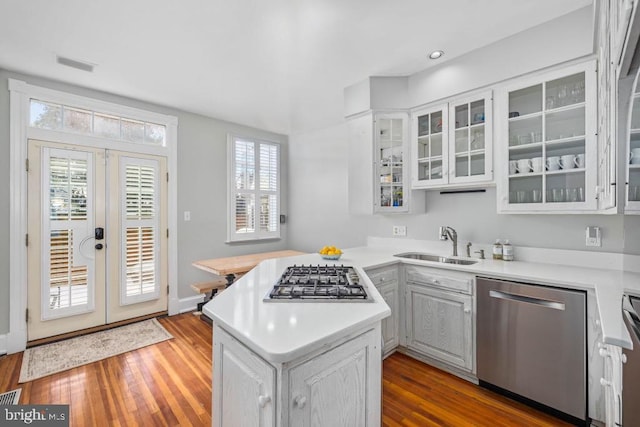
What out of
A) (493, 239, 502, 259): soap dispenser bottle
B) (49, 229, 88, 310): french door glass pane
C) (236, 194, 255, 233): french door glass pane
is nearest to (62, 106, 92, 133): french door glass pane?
(49, 229, 88, 310): french door glass pane

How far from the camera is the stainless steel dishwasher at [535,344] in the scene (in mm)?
1718

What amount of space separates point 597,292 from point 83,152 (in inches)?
171

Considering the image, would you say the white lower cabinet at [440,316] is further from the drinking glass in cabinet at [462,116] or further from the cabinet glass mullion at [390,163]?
the drinking glass in cabinet at [462,116]

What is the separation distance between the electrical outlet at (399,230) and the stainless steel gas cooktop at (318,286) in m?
1.48

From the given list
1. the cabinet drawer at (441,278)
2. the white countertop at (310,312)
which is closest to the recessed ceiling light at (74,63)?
the white countertop at (310,312)

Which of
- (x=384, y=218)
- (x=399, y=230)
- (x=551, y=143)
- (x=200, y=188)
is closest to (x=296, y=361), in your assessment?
(x=551, y=143)

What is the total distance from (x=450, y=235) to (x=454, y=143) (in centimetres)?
87

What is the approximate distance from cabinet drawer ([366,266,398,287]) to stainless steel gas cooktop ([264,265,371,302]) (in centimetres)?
43

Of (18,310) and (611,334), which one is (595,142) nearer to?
(611,334)

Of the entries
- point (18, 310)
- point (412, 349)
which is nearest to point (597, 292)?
point (412, 349)

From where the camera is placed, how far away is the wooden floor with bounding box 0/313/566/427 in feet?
6.01

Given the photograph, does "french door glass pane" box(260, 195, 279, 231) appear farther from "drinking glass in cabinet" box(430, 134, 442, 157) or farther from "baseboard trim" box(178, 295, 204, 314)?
"drinking glass in cabinet" box(430, 134, 442, 157)

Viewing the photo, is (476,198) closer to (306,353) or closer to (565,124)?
(565,124)

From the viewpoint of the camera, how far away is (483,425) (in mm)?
1768
